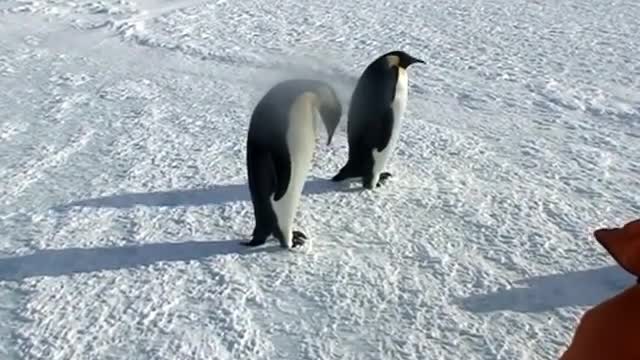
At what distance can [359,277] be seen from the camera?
1965 mm

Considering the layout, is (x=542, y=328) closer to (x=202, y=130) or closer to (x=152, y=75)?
(x=202, y=130)

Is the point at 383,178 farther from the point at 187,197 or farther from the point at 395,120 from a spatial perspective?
the point at 187,197

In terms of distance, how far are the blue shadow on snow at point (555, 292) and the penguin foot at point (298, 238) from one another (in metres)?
0.45

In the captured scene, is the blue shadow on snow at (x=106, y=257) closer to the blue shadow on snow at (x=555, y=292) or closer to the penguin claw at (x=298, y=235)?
the penguin claw at (x=298, y=235)

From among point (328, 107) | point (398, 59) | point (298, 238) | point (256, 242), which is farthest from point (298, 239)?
point (398, 59)

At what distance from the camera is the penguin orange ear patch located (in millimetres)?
655

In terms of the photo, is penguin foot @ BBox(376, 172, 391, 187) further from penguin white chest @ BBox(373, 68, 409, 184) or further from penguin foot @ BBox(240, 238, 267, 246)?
penguin foot @ BBox(240, 238, 267, 246)

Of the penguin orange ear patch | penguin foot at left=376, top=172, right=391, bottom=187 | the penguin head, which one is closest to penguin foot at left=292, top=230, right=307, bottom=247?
the penguin head

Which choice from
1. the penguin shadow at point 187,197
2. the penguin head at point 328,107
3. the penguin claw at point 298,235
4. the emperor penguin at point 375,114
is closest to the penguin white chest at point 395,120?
the emperor penguin at point 375,114

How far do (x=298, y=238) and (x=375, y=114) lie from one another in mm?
462

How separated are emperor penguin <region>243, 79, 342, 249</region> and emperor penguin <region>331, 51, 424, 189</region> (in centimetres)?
27

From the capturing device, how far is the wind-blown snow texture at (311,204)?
69.8 inches

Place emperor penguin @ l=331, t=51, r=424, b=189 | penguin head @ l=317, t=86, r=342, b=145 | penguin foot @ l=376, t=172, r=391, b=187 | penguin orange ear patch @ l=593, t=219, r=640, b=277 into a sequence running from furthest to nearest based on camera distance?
penguin foot @ l=376, t=172, r=391, b=187 → emperor penguin @ l=331, t=51, r=424, b=189 → penguin head @ l=317, t=86, r=342, b=145 → penguin orange ear patch @ l=593, t=219, r=640, b=277

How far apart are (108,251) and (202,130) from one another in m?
0.93
